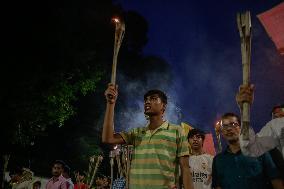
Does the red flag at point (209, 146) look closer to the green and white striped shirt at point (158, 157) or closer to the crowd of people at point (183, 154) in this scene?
the crowd of people at point (183, 154)

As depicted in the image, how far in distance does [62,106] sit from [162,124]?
13.0 meters

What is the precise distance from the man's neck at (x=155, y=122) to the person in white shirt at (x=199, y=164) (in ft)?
8.64

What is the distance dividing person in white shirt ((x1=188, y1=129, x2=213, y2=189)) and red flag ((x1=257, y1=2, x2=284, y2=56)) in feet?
Answer: 7.99

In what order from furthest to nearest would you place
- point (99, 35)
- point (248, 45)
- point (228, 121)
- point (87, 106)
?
point (87, 106) < point (99, 35) < point (228, 121) < point (248, 45)

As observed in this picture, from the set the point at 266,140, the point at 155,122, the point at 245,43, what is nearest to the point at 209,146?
the point at 155,122

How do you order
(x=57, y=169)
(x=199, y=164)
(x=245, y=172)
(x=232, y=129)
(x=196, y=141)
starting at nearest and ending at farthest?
1. (x=245, y=172)
2. (x=232, y=129)
3. (x=199, y=164)
4. (x=196, y=141)
5. (x=57, y=169)

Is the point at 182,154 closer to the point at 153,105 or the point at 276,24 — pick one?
the point at 153,105

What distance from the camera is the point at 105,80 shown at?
2625 centimetres

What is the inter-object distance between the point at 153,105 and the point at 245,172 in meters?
1.28

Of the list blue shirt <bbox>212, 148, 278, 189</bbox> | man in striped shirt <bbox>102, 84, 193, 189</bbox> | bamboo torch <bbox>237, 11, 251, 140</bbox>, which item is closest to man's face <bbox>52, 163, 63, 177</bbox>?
man in striped shirt <bbox>102, 84, 193, 189</bbox>

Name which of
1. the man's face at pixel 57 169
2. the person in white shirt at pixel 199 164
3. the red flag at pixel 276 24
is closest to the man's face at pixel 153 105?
the red flag at pixel 276 24

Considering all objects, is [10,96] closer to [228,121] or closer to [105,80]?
[228,121]

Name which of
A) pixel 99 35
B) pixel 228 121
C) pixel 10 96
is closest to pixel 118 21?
pixel 228 121

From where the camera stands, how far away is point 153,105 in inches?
175
